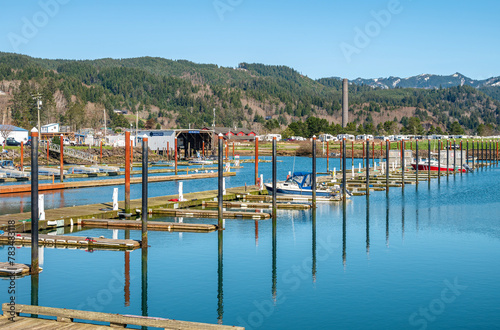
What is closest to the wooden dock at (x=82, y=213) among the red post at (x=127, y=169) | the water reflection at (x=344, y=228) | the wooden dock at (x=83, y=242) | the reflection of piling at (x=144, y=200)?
the red post at (x=127, y=169)

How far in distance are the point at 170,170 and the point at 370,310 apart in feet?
221

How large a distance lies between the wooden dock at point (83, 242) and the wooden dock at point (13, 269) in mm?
5333

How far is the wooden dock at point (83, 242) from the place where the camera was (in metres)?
28.1

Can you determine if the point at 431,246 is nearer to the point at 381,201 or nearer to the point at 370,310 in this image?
the point at 370,310

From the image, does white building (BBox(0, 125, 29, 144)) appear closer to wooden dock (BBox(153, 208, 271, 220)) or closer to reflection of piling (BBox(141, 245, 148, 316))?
wooden dock (BBox(153, 208, 271, 220))

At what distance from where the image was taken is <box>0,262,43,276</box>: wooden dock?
22.3m

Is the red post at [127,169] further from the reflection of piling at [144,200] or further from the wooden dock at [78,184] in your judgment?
the wooden dock at [78,184]

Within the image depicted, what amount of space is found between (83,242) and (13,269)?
6089 mm

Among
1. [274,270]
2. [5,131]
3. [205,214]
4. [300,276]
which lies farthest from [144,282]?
[5,131]

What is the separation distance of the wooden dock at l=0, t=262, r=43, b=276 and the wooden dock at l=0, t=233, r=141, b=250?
533 cm

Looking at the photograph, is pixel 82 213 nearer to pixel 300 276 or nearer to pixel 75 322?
pixel 300 276

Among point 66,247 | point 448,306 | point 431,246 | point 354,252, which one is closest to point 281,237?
point 354,252

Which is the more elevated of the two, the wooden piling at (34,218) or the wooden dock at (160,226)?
the wooden piling at (34,218)

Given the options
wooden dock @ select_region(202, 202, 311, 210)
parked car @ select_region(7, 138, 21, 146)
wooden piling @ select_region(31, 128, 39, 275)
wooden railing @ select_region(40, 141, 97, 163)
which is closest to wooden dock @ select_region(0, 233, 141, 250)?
wooden piling @ select_region(31, 128, 39, 275)
